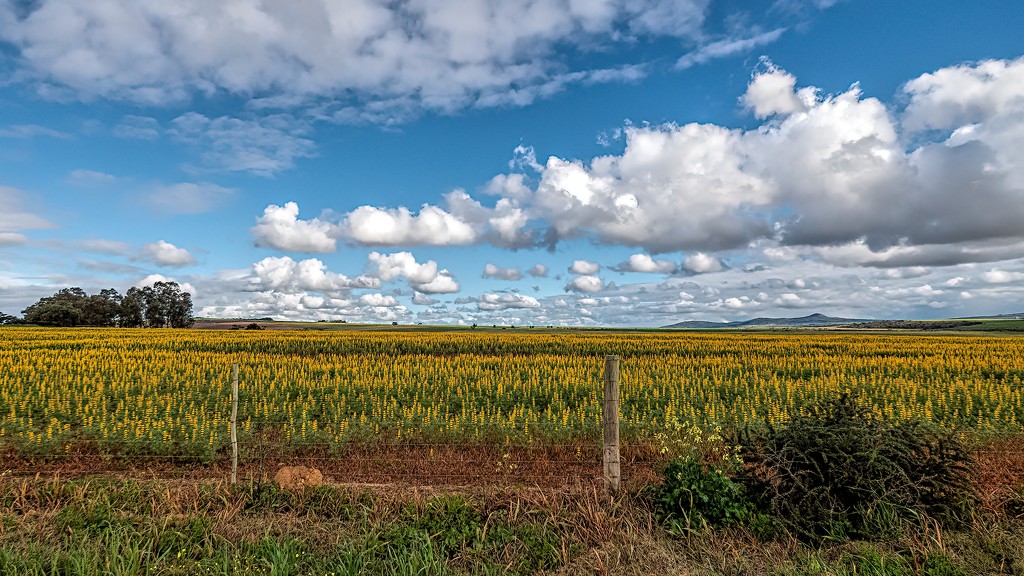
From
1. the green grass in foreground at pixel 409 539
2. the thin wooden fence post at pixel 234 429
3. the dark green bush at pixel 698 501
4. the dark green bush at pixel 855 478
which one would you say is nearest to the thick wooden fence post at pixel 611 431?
the green grass in foreground at pixel 409 539

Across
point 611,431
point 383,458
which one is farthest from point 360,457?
point 611,431

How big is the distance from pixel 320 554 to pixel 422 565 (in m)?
1.17

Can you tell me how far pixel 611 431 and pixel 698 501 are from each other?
1298 mm

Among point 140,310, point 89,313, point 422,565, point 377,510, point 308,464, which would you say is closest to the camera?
point 422,565

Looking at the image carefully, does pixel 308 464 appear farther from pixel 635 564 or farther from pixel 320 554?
pixel 635 564

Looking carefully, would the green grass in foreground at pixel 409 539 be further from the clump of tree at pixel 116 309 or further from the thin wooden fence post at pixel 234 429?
the clump of tree at pixel 116 309

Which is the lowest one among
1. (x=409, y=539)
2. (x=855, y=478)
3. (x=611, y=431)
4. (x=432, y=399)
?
(x=409, y=539)

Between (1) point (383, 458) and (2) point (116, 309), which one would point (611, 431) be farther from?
(2) point (116, 309)

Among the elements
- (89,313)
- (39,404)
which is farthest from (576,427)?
(89,313)

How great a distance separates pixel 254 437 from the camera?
411 inches

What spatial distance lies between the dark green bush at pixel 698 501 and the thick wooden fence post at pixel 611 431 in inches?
24.0

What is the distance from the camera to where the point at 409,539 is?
5.45 meters

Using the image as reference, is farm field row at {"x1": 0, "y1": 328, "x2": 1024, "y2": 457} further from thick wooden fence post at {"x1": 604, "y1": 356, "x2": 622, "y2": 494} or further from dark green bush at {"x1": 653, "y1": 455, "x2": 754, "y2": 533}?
thick wooden fence post at {"x1": 604, "y1": 356, "x2": 622, "y2": 494}

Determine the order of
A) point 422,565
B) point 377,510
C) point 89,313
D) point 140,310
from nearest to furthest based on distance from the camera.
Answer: point 422,565, point 377,510, point 89,313, point 140,310
